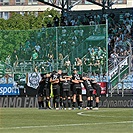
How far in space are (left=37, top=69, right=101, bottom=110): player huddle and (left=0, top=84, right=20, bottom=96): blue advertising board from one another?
13.3 feet

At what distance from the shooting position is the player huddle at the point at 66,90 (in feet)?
104

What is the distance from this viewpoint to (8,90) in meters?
37.0

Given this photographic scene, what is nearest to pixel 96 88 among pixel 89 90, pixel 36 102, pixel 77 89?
pixel 89 90

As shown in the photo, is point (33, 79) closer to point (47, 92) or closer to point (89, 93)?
point (47, 92)

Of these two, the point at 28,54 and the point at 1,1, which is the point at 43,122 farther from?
the point at 1,1

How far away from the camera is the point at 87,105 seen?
107 feet

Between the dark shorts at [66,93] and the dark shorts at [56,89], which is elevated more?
the dark shorts at [56,89]

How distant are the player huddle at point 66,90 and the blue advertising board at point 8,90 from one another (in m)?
4.06

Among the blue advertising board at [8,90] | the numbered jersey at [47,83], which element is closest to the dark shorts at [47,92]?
the numbered jersey at [47,83]

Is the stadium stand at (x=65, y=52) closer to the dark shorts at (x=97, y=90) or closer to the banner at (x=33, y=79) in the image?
the banner at (x=33, y=79)

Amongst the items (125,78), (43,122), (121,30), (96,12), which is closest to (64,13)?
(96,12)

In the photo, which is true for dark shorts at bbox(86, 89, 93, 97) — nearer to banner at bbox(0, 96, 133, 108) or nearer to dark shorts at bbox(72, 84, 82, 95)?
dark shorts at bbox(72, 84, 82, 95)

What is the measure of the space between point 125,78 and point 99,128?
56.6 feet

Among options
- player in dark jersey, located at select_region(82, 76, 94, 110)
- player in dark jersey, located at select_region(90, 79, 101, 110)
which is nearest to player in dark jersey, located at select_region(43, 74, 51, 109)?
player in dark jersey, located at select_region(82, 76, 94, 110)
